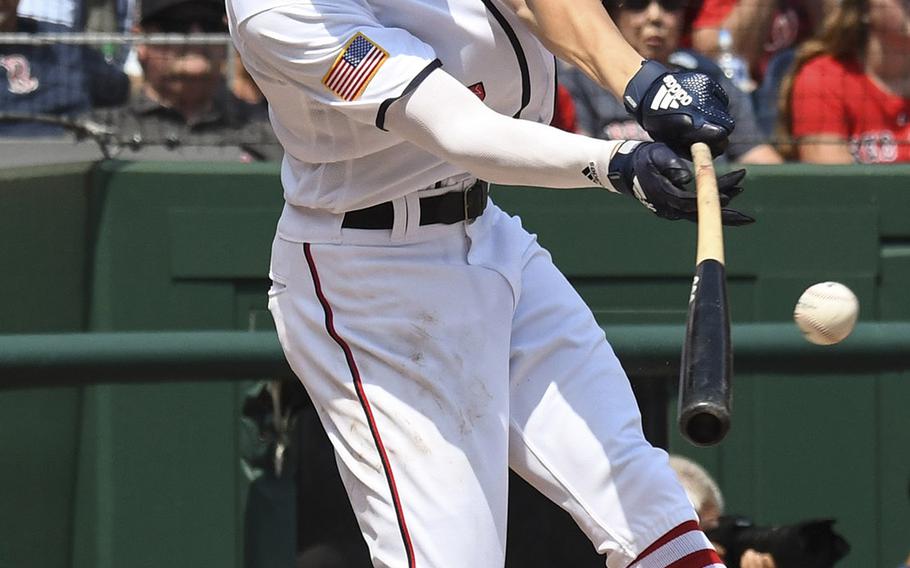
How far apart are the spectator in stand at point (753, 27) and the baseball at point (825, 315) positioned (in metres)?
2.28

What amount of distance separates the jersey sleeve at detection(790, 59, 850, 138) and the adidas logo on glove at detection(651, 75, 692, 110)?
243cm

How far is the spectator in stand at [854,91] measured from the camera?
4574mm

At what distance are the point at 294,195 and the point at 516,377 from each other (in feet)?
1.60

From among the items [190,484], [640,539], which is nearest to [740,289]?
[190,484]

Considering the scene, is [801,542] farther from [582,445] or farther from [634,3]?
[634,3]

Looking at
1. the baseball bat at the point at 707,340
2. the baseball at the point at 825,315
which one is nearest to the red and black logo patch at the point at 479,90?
the baseball bat at the point at 707,340

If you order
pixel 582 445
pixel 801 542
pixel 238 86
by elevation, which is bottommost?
pixel 801 542

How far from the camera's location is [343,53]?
7.86 ft

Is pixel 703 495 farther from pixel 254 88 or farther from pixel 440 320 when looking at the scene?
pixel 254 88

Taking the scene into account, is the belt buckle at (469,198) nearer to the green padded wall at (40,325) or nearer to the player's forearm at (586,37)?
the player's forearm at (586,37)

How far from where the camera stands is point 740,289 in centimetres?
431

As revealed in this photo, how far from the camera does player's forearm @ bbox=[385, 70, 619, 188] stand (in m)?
2.32

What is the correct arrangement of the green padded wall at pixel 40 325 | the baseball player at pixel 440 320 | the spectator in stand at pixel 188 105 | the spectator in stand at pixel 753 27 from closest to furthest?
1. the baseball player at pixel 440 320
2. the green padded wall at pixel 40 325
3. the spectator in stand at pixel 188 105
4. the spectator in stand at pixel 753 27

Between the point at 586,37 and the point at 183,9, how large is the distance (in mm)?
2519
